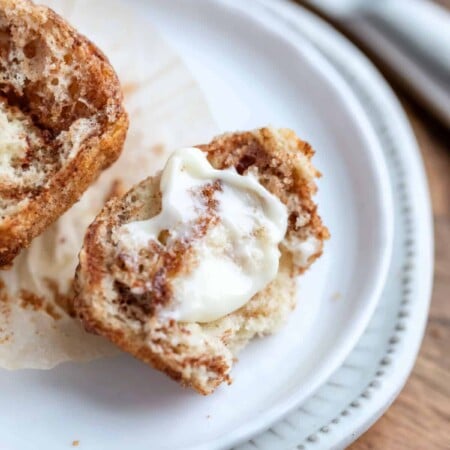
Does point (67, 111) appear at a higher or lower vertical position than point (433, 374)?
higher

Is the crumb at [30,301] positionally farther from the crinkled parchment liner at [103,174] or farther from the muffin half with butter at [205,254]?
the muffin half with butter at [205,254]

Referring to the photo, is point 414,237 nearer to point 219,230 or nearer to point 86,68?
point 219,230

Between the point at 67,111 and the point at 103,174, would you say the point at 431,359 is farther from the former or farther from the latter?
the point at 67,111

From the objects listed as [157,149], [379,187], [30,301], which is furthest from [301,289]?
[30,301]

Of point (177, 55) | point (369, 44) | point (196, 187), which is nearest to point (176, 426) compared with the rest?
point (196, 187)

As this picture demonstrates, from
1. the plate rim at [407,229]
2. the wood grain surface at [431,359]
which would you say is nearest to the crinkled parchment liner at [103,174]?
the plate rim at [407,229]
